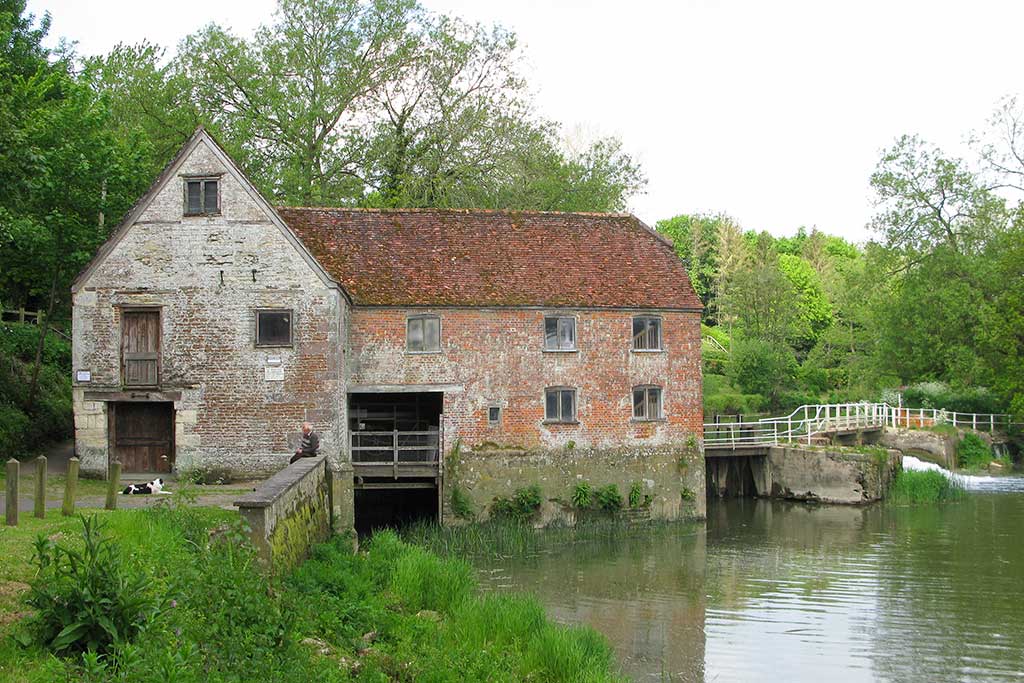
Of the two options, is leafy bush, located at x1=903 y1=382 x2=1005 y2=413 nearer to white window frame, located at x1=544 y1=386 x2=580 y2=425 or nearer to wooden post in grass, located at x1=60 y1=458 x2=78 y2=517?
white window frame, located at x1=544 y1=386 x2=580 y2=425

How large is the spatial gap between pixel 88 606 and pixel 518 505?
1958 centimetres

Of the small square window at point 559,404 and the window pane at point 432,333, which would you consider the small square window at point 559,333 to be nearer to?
the small square window at point 559,404

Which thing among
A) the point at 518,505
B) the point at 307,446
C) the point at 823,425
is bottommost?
the point at 518,505

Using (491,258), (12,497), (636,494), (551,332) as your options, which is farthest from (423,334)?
(12,497)

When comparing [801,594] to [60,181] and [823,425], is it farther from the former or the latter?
[60,181]

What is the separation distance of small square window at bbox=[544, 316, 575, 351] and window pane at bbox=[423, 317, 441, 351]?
121 inches

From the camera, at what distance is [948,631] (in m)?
19.2

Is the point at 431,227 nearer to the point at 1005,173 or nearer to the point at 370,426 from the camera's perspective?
the point at 370,426

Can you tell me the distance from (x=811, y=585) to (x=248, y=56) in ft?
98.7

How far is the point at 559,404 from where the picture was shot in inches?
1181

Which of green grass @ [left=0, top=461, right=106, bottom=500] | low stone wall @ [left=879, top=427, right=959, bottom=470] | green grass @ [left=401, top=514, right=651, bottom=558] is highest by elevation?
green grass @ [left=0, top=461, right=106, bottom=500]

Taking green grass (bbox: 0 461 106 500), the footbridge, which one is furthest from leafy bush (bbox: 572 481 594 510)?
green grass (bbox: 0 461 106 500)

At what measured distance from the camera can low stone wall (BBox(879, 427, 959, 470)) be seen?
4366cm

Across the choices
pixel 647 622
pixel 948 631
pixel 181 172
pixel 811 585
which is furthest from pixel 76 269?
pixel 948 631
